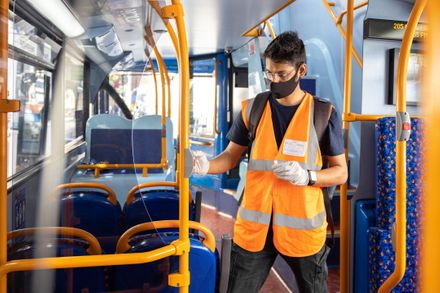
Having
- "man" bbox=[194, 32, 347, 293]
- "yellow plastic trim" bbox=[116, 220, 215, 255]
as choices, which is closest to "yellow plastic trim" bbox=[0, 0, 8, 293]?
"yellow plastic trim" bbox=[116, 220, 215, 255]

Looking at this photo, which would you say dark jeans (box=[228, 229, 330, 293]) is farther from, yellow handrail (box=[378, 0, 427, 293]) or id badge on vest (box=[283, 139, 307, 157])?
yellow handrail (box=[378, 0, 427, 293])

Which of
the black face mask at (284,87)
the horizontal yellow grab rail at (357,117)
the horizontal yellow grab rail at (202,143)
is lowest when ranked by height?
the horizontal yellow grab rail at (202,143)

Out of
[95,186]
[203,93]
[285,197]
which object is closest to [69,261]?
[95,186]

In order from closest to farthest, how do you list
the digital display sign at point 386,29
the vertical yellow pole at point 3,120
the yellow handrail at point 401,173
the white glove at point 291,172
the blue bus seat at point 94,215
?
1. the vertical yellow pole at point 3,120
2. the blue bus seat at point 94,215
3. the white glove at point 291,172
4. the yellow handrail at point 401,173
5. the digital display sign at point 386,29

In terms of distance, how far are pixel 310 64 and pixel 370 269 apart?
11.0 ft

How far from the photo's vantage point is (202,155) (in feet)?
7.40

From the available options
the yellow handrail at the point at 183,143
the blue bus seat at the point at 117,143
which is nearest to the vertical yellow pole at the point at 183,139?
the yellow handrail at the point at 183,143

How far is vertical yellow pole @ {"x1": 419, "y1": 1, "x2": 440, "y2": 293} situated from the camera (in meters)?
0.59

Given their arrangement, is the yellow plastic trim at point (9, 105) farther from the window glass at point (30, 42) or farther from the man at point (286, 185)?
the man at point (286, 185)

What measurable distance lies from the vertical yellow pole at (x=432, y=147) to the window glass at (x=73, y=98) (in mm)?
1283

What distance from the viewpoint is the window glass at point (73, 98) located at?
61.4 inches

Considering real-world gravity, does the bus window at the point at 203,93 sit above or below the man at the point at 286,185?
above

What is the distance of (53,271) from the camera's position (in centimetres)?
168

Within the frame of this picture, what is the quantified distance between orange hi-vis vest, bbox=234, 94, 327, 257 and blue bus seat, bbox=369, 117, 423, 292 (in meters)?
1.11
